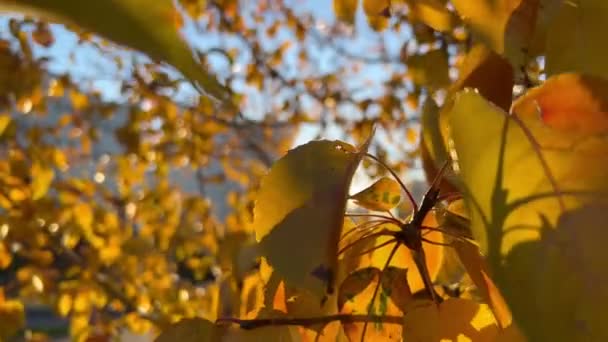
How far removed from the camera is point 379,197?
51 cm

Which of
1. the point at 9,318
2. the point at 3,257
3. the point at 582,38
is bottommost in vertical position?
the point at 9,318

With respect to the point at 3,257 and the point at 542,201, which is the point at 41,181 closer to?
the point at 3,257

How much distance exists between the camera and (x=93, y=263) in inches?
81.7

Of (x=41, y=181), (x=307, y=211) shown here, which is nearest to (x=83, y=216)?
(x=41, y=181)

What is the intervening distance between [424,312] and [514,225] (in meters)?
0.12

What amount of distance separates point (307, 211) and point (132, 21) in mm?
157

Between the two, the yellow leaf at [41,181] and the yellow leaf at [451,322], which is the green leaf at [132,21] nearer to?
the yellow leaf at [451,322]

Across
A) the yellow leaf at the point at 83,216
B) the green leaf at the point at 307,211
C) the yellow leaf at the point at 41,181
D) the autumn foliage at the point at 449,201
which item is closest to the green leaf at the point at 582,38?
the autumn foliage at the point at 449,201

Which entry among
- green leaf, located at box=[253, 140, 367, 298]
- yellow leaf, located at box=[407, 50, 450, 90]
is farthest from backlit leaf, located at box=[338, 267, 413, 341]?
yellow leaf, located at box=[407, 50, 450, 90]

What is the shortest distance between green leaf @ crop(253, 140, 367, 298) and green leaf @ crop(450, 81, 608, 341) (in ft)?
0.21

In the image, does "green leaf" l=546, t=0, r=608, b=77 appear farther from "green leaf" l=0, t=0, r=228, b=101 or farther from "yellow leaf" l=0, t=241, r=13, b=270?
"yellow leaf" l=0, t=241, r=13, b=270

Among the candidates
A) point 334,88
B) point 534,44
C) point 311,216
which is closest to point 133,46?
point 311,216

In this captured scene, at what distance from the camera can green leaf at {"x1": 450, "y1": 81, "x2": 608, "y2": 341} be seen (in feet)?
1.00

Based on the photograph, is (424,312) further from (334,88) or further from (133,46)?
(334,88)
